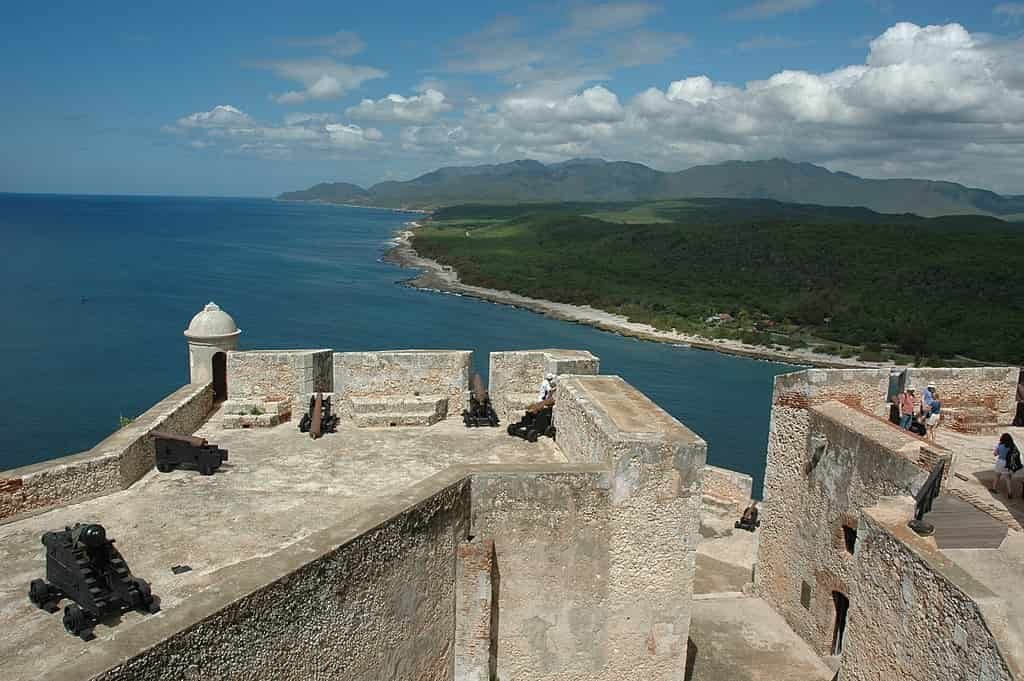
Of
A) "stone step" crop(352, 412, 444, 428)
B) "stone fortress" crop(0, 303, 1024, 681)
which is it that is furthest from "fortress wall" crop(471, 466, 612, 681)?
"stone step" crop(352, 412, 444, 428)

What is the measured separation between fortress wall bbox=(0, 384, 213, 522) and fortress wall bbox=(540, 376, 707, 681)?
5.22 metres

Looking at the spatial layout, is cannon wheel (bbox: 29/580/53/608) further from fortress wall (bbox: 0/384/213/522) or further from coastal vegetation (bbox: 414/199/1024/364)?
coastal vegetation (bbox: 414/199/1024/364)

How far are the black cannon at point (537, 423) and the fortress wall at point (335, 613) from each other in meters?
3.77

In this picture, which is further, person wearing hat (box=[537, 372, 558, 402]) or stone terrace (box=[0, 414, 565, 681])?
person wearing hat (box=[537, 372, 558, 402])

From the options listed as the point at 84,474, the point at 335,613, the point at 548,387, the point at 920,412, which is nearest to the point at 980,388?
the point at 920,412

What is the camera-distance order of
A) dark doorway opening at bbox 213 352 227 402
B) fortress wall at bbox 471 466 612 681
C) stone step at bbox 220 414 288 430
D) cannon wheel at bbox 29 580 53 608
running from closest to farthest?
cannon wheel at bbox 29 580 53 608 < fortress wall at bbox 471 466 612 681 < stone step at bbox 220 414 288 430 < dark doorway opening at bbox 213 352 227 402

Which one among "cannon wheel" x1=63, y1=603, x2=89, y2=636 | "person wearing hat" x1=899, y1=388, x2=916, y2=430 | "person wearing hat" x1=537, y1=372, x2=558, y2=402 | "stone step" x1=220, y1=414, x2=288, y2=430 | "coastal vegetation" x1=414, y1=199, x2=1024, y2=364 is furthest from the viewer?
"coastal vegetation" x1=414, y1=199, x2=1024, y2=364

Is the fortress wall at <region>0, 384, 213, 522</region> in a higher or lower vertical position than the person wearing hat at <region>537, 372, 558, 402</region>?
lower

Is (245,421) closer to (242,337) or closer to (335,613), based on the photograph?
(335,613)

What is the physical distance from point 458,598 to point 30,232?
168 metres

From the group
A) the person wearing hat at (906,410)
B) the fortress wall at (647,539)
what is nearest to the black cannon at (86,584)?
the fortress wall at (647,539)

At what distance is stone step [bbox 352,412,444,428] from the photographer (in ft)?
43.2

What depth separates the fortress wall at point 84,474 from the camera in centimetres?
923

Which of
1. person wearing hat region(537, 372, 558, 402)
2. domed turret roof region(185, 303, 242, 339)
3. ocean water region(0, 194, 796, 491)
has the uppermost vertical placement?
domed turret roof region(185, 303, 242, 339)
